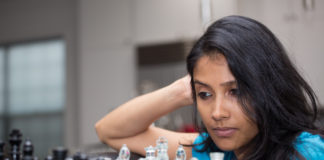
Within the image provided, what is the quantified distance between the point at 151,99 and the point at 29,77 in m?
5.20

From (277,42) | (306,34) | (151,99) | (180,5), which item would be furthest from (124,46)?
(277,42)

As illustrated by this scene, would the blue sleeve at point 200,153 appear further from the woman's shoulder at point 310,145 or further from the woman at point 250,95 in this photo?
the woman's shoulder at point 310,145

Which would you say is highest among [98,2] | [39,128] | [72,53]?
[98,2]

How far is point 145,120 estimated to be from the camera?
1185 mm

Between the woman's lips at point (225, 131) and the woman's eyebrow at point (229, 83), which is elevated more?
the woman's eyebrow at point (229, 83)

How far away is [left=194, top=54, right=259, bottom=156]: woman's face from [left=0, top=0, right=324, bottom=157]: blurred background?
4.46 ft

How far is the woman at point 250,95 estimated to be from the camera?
2.63 feet

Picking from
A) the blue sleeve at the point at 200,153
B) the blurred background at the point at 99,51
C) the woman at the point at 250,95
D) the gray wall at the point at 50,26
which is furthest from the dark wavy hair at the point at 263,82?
the gray wall at the point at 50,26

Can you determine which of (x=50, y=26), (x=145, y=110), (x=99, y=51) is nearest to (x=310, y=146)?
Answer: (x=145, y=110)

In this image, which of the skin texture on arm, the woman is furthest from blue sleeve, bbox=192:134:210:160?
the woman

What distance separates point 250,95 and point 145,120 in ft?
1.49

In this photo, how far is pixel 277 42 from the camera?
92 cm

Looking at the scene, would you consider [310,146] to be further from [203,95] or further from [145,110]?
[145,110]

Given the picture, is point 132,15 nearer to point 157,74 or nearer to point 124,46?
point 124,46
